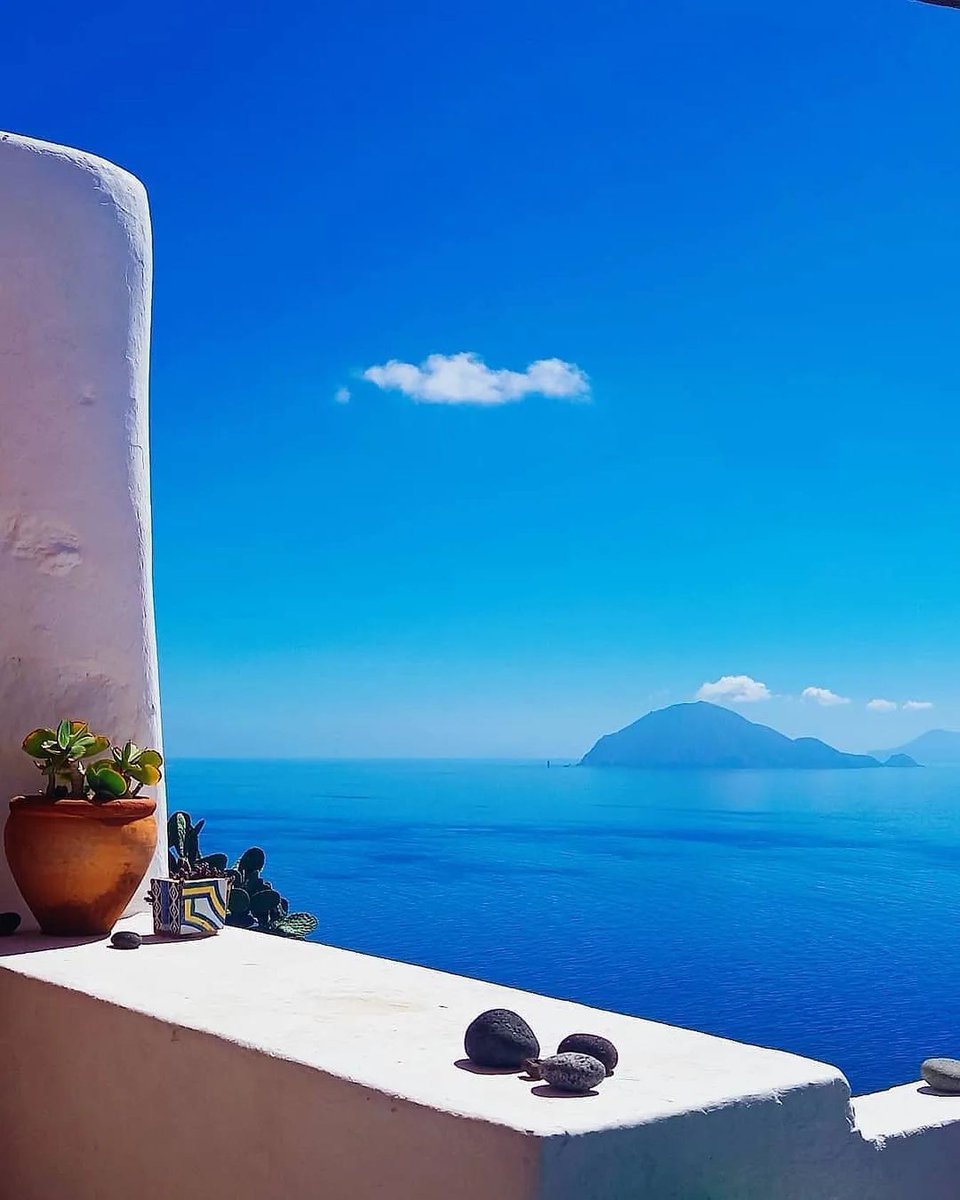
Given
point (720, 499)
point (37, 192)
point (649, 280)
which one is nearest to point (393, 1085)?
point (37, 192)

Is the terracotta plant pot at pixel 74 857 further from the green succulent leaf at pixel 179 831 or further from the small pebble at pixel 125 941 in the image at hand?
the green succulent leaf at pixel 179 831

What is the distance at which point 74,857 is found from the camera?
2.82 m

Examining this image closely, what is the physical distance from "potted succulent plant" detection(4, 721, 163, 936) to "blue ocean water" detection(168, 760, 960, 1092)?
37.7ft

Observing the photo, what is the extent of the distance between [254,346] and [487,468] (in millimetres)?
14881

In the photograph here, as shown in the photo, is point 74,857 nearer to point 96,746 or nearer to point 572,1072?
point 96,746

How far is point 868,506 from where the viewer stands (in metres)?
35.1

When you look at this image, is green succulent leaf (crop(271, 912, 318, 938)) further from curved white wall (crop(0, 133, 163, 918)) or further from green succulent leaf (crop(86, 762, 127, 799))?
green succulent leaf (crop(86, 762, 127, 799))

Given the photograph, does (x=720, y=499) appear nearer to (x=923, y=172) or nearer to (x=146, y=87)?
(x=923, y=172)

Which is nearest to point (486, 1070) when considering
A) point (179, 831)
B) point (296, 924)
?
point (179, 831)

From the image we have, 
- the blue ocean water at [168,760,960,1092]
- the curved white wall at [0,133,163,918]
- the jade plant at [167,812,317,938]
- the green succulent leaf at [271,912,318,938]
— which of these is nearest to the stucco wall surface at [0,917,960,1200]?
the curved white wall at [0,133,163,918]

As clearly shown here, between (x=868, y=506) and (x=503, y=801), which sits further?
(x=503, y=801)

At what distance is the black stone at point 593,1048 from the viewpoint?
1.80 meters

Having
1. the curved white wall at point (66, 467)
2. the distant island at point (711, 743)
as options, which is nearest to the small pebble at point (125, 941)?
the curved white wall at point (66, 467)

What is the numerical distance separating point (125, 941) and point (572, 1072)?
4.46 ft
